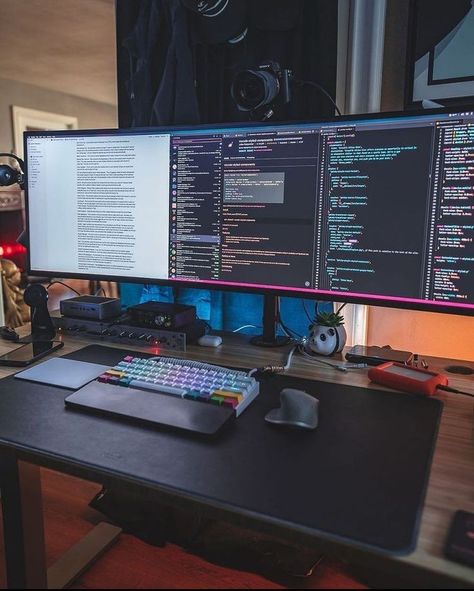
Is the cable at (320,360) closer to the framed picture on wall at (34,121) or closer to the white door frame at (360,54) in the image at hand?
the white door frame at (360,54)

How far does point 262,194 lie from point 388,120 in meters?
0.30

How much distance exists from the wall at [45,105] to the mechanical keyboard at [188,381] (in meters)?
5.82

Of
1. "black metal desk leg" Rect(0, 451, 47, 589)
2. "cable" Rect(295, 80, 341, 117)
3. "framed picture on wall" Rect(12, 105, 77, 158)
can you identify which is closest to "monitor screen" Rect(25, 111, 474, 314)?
"cable" Rect(295, 80, 341, 117)

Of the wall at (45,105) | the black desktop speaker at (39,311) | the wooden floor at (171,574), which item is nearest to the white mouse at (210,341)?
the black desktop speaker at (39,311)

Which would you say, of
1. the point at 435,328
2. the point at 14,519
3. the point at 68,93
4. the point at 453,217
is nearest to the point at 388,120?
the point at 453,217

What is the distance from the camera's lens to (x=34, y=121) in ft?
21.1

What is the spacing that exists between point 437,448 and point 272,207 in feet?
2.00

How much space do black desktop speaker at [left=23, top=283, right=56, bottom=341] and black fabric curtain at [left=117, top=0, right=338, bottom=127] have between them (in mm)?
565

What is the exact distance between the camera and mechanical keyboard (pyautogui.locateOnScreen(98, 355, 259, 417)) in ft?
2.64

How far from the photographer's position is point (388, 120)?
0.98 meters

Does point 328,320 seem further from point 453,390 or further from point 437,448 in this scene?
point 437,448

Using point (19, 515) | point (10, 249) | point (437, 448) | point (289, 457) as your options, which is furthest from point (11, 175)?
point (10, 249)

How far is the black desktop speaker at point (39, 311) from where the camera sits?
1265 millimetres

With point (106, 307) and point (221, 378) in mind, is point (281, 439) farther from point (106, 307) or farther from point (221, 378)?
point (106, 307)
